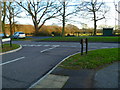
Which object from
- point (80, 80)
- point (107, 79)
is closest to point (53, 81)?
point (80, 80)

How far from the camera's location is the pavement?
3.70m

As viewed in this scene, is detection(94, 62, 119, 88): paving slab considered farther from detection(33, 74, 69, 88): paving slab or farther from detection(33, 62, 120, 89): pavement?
detection(33, 74, 69, 88): paving slab

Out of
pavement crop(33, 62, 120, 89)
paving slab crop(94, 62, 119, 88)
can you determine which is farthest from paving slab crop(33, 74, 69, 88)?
paving slab crop(94, 62, 119, 88)

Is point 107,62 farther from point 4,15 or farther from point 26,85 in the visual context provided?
point 4,15

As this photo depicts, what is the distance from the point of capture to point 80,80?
414 cm

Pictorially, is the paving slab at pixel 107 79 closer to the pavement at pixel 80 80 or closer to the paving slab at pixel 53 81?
the pavement at pixel 80 80

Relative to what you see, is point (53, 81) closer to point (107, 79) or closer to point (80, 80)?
point (80, 80)

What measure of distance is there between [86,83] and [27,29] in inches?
1934

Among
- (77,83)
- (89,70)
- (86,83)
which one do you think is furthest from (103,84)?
(89,70)

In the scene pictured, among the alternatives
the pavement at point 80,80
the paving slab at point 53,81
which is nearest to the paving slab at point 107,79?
the pavement at point 80,80

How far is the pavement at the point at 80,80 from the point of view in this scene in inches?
146

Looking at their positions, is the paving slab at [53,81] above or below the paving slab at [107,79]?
below

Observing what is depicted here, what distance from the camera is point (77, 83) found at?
389 centimetres

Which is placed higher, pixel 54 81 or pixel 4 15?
pixel 4 15
